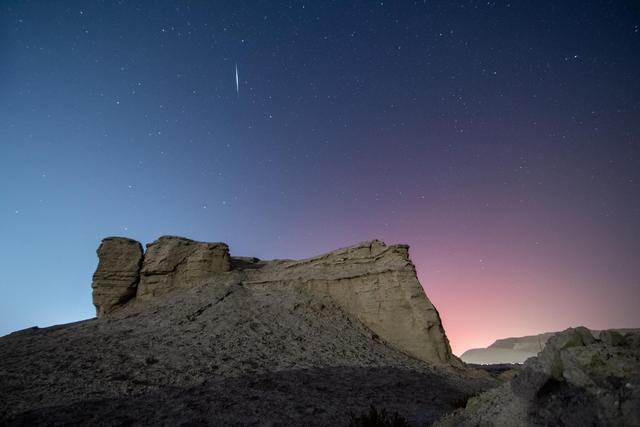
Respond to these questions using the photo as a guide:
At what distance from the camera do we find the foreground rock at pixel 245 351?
28.5ft

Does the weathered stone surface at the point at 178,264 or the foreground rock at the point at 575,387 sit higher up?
the weathered stone surface at the point at 178,264

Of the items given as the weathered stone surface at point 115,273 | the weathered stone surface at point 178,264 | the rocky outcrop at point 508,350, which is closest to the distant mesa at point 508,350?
the rocky outcrop at point 508,350

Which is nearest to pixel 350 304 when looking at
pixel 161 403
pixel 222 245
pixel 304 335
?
pixel 304 335

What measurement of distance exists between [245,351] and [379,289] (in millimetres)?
10307

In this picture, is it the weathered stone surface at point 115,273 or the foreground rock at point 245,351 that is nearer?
the foreground rock at point 245,351

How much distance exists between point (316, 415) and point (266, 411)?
1367 mm

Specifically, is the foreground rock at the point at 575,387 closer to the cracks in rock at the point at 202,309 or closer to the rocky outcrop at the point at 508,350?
the cracks in rock at the point at 202,309

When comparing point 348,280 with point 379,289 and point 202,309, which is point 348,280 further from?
point 202,309

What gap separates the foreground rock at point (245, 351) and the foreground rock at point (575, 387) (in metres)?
4.99

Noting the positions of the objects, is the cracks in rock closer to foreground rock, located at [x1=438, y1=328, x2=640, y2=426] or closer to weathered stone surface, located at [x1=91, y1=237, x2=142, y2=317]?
weathered stone surface, located at [x1=91, y1=237, x2=142, y2=317]

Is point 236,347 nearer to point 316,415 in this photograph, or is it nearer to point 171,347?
point 171,347

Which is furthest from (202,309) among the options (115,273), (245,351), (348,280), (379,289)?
(379,289)

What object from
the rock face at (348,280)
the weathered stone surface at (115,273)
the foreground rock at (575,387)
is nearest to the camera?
the foreground rock at (575,387)

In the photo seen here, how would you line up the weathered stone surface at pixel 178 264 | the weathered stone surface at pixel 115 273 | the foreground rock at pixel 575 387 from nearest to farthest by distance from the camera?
1. the foreground rock at pixel 575 387
2. the weathered stone surface at pixel 115 273
3. the weathered stone surface at pixel 178 264
